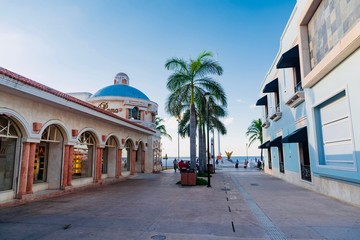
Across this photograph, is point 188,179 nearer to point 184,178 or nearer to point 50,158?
point 184,178

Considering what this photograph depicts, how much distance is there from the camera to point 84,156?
637 inches

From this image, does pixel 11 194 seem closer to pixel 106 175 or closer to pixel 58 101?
pixel 58 101

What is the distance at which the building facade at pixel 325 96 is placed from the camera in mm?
8750

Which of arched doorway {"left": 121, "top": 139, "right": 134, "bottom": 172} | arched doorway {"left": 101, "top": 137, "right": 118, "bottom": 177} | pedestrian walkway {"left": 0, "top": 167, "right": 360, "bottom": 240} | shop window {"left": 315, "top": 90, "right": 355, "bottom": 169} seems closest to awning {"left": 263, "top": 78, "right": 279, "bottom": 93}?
shop window {"left": 315, "top": 90, "right": 355, "bottom": 169}

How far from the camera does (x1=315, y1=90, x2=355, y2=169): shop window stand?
379 inches

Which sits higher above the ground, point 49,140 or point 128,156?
point 49,140

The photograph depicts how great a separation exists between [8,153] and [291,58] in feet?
52.4

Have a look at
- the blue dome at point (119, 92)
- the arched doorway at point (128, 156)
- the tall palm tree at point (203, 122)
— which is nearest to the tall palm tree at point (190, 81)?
the tall palm tree at point (203, 122)

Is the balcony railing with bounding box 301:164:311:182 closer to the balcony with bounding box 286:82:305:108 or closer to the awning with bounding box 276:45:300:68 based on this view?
the balcony with bounding box 286:82:305:108

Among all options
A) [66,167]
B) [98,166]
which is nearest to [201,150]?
[98,166]

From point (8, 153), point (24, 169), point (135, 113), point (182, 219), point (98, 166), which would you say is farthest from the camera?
point (135, 113)

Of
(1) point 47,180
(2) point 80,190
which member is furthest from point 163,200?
(1) point 47,180

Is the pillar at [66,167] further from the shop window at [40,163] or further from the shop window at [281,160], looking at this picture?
the shop window at [281,160]

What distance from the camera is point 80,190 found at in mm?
13742
